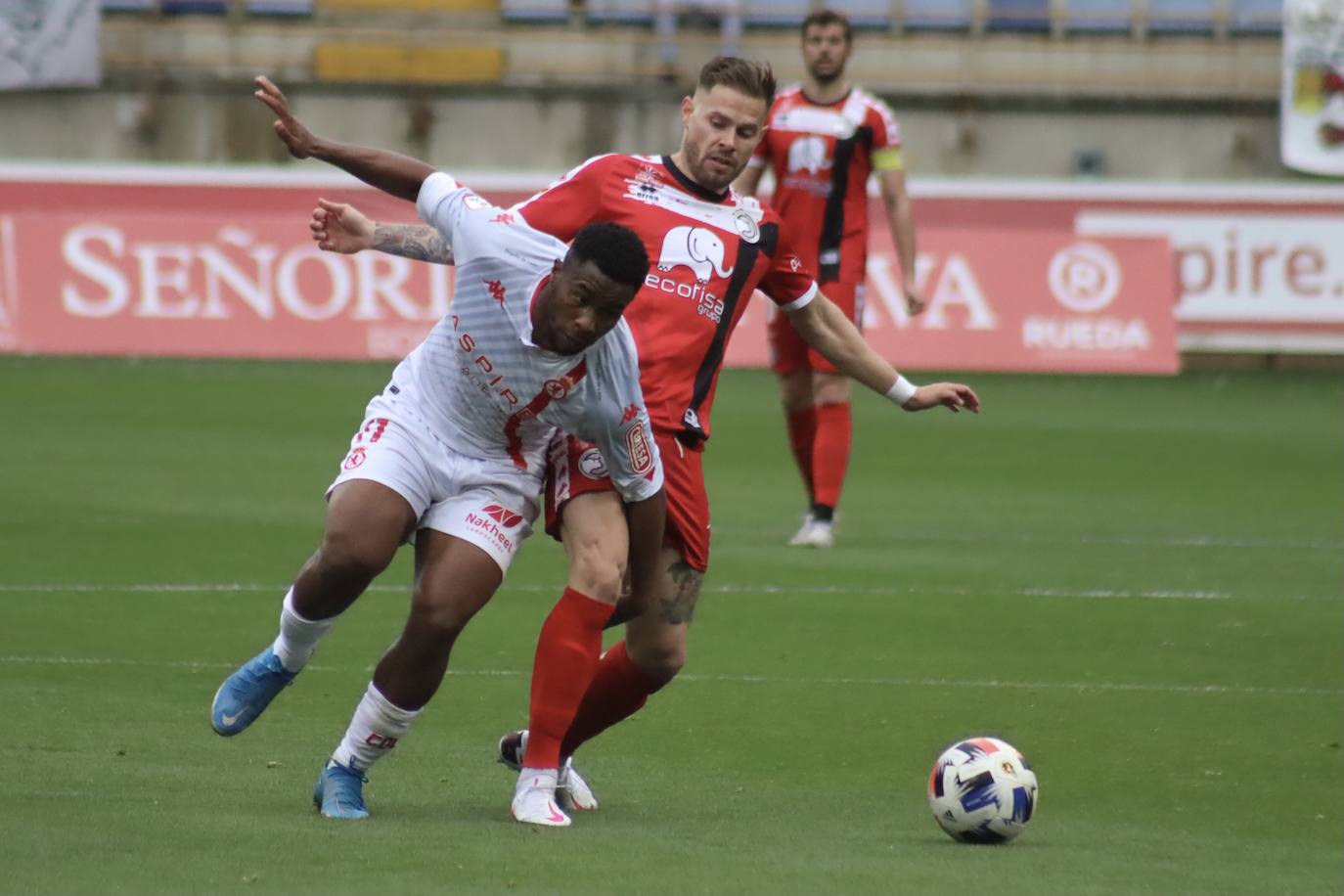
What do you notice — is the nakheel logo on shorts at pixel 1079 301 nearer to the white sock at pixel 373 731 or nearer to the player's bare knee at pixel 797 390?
the player's bare knee at pixel 797 390

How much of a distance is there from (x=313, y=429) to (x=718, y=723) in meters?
8.82

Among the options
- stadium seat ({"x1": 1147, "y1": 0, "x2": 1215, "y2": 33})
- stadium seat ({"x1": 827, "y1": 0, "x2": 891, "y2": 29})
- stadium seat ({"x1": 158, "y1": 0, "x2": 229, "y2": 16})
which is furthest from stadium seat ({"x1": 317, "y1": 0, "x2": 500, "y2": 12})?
stadium seat ({"x1": 1147, "y1": 0, "x2": 1215, "y2": 33})

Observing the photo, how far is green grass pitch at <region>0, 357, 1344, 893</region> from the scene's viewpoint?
18.0ft

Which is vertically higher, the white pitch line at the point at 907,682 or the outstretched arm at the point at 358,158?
the outstretched arm at the point at 358,158

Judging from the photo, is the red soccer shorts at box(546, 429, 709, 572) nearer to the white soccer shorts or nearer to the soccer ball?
the white soccer shorts

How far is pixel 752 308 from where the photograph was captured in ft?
64.1

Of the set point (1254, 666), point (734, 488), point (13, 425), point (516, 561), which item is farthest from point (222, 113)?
point (1254, 666)

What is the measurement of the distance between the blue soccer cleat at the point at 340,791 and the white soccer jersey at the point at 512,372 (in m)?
0.85

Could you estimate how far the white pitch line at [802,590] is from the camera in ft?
32.1

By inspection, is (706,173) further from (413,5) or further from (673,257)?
(413,5)

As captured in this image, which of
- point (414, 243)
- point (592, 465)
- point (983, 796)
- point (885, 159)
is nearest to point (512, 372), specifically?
point (592, 465)

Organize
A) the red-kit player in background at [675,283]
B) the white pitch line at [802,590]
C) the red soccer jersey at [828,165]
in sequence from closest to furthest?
the red-kit player in background at [675,283] → the white pitch line at [802,590] → the red soccer jersey at [828,165]

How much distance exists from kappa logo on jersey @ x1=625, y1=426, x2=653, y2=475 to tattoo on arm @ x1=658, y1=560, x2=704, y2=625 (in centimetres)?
44

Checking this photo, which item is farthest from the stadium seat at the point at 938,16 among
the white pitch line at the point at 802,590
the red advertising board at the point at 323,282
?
the white pitch line at the point at 802,590
